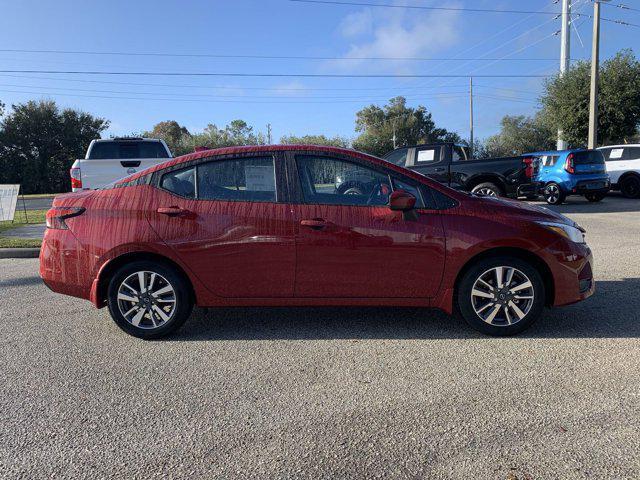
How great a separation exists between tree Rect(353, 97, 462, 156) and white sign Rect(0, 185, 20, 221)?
61.5 metres

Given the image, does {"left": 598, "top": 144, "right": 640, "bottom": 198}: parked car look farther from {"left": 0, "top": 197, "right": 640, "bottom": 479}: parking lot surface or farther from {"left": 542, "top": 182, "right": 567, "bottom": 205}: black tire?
{"left": 0, "top": 197, "right": 640, "bottom": 479}: parking lot surface

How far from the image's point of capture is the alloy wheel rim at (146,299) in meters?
4.24

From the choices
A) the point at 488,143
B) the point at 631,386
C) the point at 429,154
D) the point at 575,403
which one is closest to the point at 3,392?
the point at 575,403

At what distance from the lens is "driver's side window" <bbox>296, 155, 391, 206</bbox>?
4238mm

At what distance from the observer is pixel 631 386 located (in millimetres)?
3281

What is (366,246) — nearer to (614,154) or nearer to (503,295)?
(503,295)

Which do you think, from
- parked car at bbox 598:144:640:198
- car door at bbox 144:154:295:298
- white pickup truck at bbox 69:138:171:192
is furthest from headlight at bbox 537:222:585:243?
parked car at bbox 598:144:640:198

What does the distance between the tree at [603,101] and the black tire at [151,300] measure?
82.9 ft

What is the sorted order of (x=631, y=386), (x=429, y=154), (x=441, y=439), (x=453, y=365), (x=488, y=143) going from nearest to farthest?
(x=441, y=439), (x=631, y=386), (x=453, y=365), (x=429, y=154), (x=488, y=143)

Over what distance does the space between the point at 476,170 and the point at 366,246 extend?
10358 millimetres

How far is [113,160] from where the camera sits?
31.2ft

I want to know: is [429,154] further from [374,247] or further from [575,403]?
[575,403]

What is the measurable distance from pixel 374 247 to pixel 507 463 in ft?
6.65

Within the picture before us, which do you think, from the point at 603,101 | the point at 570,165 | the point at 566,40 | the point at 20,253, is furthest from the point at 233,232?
the point at 566,40
